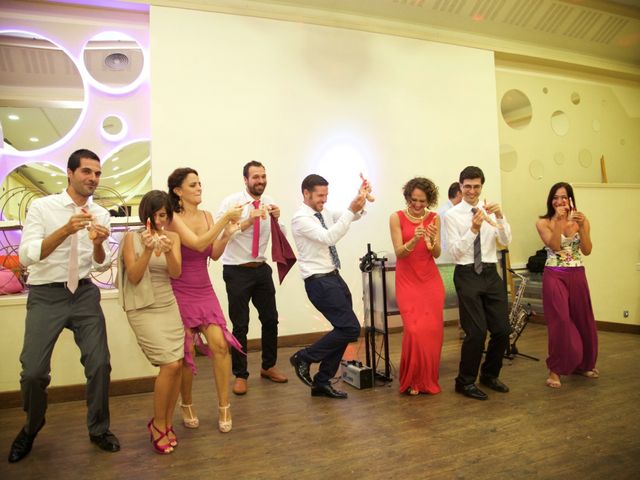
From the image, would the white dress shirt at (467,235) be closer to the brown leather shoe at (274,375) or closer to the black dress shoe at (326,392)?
the black dress shoe at (326,392)

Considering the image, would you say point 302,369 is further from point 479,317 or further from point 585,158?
point 585,158

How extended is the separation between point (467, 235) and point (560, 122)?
518 cm

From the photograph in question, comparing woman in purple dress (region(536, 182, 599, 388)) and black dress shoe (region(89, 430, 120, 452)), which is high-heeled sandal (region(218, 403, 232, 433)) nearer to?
black dress shoe (region(89, 430, 120, 452))

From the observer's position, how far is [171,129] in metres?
5.00

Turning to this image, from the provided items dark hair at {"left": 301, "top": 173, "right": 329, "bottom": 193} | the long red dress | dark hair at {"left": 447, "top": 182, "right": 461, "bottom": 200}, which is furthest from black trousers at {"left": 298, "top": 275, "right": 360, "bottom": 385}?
dark hair at {"left": 447, "top": 182, "right": 461, "bottom": 200}

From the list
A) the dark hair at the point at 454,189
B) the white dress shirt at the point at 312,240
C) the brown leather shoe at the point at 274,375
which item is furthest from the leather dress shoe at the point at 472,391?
the dark hair at the point at 454,189

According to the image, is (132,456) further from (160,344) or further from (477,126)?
(477,126)

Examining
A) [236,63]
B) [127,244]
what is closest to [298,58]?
[236,63]

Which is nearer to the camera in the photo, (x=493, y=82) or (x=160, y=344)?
(x=160, y=344)

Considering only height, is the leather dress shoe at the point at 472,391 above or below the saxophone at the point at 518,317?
below

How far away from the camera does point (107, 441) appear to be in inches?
112

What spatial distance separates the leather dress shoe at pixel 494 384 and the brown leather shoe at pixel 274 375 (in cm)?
160

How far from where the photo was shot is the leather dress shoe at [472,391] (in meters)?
3.48

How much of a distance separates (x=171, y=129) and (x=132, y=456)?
10.9ft
